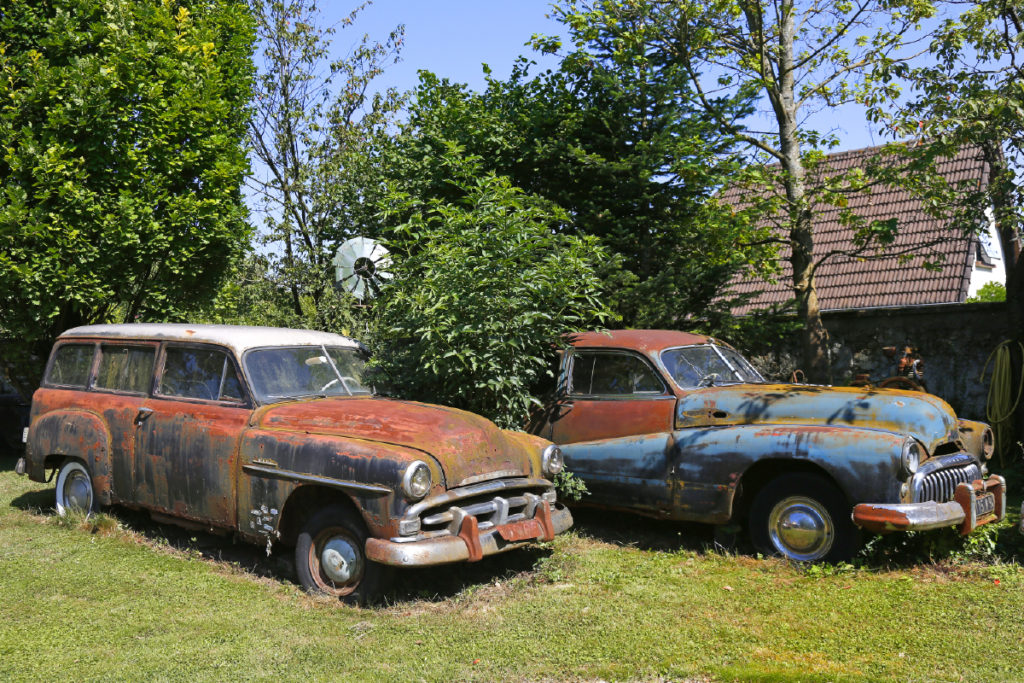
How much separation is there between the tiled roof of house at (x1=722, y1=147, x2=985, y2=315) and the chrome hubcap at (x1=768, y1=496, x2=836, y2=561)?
326 inches

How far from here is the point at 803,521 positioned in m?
6.23

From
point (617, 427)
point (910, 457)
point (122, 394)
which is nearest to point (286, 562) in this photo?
point (122, 394)

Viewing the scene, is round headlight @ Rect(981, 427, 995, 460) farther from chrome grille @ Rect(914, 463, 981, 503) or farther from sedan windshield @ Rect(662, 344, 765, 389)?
sedan windshield @ Rect(662, 344, 765, 389)

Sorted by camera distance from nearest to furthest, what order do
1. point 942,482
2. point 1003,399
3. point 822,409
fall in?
point 942,482 → point 822,409 → point 1003,399

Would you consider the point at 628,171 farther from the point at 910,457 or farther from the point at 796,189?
the point at 910,457

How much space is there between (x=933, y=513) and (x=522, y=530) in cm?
275

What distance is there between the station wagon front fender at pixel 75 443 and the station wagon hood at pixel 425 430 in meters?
2.02

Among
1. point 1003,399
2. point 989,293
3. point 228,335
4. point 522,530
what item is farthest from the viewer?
point 989,293

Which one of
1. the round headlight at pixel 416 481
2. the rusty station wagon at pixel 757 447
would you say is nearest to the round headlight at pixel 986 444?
the rusty station wagon at pixel 757 447

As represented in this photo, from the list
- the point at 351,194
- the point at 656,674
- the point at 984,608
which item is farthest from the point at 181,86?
the point at 984,608

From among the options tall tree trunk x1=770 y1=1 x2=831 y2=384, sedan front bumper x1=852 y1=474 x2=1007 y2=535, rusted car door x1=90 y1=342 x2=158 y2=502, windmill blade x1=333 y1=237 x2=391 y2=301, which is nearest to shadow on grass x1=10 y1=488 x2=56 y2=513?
rusted car door x1=90 y1=342 x2=158 y2=502

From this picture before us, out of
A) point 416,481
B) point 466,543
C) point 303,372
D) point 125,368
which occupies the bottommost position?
point 466,543

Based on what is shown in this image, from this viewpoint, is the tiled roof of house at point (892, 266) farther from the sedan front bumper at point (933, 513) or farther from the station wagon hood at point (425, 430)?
the station wagon hood at point (425, 430)

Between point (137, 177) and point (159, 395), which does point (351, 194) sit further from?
point (159, 395)
